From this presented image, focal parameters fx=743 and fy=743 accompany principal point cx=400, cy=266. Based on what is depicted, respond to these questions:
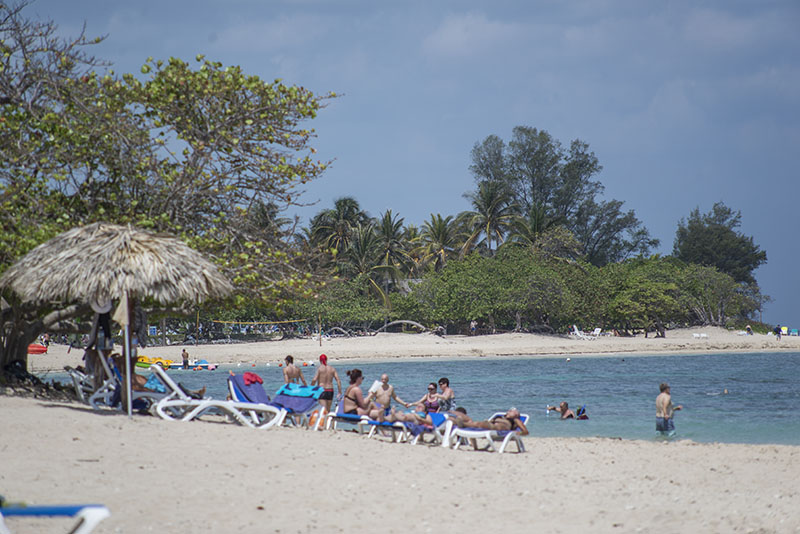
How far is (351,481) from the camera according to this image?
7.25 meters

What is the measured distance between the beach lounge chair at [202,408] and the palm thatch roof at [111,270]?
3.98 feet

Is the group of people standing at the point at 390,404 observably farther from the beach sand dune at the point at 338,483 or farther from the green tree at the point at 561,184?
the green tree at the point at 561,184

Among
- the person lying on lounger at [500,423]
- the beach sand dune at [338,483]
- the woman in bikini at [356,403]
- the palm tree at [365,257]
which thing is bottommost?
the beach sand dune at [338,483]

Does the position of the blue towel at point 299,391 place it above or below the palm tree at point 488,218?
below

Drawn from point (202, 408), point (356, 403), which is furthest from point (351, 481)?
point (356, 403)

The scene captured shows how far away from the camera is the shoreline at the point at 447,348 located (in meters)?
38.1

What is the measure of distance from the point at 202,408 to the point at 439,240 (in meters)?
47.1

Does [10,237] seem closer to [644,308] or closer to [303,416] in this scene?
[303,416]

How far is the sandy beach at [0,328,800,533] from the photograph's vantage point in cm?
600

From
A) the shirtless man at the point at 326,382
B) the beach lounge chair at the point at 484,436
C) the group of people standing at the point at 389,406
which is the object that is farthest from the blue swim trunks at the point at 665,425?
the shirtless man at the point at 326,382

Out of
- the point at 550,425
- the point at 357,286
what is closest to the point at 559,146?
the point at 357,286

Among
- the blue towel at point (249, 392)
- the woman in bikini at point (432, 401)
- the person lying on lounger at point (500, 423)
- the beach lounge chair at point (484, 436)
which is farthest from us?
the woman in bikini at point (432, 401)

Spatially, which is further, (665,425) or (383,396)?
(665,425)

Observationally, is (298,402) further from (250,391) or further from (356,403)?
(356,403)
